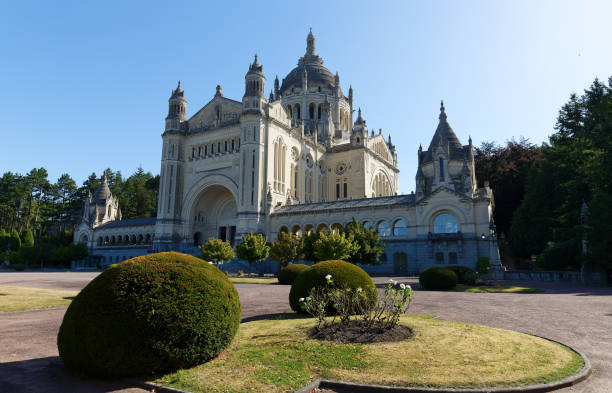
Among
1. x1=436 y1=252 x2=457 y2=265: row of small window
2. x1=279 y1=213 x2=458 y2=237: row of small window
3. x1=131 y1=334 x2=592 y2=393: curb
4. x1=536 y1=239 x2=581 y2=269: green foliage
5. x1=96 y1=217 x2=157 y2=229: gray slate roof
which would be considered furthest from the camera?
x1=96 y1=217 x2=157 y2=229: gray slate roof

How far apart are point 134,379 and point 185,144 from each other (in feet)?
194

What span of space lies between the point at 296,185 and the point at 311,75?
1118 inches

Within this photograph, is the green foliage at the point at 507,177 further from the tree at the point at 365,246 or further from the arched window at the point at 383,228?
the tree at the point at 365,246

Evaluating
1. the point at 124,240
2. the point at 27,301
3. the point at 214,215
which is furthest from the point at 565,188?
the point at 124,240

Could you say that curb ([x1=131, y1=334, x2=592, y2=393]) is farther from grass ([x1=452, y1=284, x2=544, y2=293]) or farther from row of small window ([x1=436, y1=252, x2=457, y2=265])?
row of small window ([x1=436, y1=252, x2=457, y2=265])

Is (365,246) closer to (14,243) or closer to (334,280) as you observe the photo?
(334,280)

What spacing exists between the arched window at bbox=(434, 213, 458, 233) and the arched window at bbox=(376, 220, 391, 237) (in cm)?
540

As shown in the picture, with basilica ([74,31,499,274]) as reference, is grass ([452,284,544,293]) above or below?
below

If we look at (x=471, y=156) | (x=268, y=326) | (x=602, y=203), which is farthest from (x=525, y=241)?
(x=268, y=326)

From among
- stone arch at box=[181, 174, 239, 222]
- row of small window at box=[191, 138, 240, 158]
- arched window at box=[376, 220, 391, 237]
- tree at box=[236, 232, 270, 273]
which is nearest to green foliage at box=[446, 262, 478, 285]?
arched window at box=[376, 220, 391, 237]

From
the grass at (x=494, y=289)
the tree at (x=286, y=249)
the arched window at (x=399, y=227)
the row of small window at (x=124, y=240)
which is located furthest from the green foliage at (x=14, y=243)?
the grass at (x=494, y=289)

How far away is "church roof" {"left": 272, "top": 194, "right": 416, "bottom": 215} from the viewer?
43797 mm

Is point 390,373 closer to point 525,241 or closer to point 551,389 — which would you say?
point 551,389

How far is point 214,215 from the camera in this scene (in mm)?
62500
